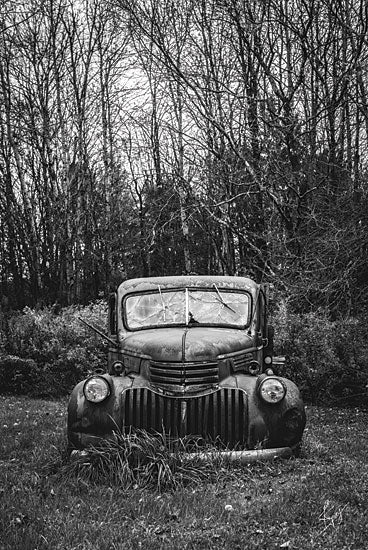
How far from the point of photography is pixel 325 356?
12102 millimetres

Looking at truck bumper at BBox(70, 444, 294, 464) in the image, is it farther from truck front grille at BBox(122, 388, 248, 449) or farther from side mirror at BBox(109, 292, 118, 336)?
side mirror at BBox(109, 292, 118, 336)

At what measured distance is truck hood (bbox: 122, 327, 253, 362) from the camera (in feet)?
20.8

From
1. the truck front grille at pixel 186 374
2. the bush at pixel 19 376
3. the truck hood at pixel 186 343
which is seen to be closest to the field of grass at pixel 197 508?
the truck front grille at pixel 186 374

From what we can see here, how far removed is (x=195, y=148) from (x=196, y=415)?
12.3m

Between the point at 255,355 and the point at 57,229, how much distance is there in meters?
14.8

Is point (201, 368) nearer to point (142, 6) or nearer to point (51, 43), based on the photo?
point (142, 6)

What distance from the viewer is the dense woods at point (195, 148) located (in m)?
12.4

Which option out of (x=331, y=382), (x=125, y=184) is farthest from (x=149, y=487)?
(x=125, y=184)

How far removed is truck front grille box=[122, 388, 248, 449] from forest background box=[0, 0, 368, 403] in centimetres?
490

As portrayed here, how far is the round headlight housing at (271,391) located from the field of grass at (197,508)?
574mm

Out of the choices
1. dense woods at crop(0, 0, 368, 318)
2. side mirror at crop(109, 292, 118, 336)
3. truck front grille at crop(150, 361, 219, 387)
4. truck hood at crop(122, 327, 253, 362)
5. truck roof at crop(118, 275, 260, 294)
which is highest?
dense woods at crop(0, 0, 368, 318)

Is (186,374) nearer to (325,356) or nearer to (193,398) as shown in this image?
(193,398)

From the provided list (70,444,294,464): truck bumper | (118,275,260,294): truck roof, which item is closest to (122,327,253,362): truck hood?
(118,275,260,294): truck roof

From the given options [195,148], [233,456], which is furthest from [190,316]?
[195,148]
